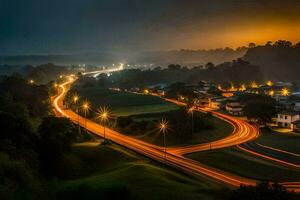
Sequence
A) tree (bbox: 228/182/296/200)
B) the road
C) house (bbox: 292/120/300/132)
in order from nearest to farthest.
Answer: tree (bbox: 228/182/296/200) < the road < house (bbox: 292/120/300/132)

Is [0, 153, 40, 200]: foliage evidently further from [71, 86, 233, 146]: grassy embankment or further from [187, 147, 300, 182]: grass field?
[71, 86, 233, 146]: grassy embankment

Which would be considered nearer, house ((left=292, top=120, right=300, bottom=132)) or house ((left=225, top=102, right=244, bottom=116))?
house ((left=292, top=120, right=300, bottom=132))

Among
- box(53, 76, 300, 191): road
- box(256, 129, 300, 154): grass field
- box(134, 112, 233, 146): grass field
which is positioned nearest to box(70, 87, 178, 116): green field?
box(53, 76, 300, 191): road

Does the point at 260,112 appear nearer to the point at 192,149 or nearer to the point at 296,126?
the point at 296,126

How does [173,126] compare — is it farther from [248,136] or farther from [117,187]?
[117,187]

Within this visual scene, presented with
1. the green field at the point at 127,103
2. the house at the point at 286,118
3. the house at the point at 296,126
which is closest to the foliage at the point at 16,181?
the house at the point at 296,126

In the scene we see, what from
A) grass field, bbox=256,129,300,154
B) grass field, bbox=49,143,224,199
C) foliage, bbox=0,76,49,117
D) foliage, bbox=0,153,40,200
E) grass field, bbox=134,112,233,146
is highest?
foliage, bbox=0,76,49,117

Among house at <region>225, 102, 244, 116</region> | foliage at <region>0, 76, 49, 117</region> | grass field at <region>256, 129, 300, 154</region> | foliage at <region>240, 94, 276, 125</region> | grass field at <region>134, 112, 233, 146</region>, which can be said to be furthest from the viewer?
house at <region>225, 102, 244, 116</region>
